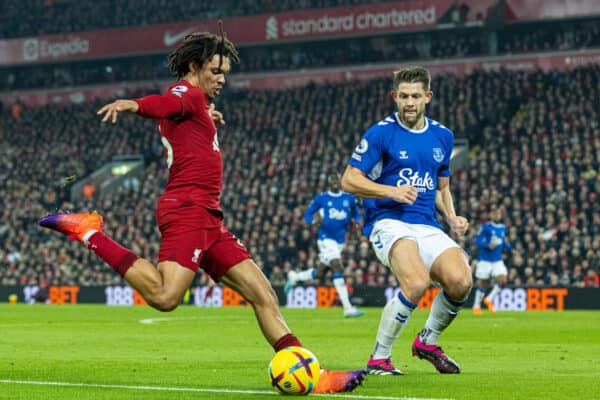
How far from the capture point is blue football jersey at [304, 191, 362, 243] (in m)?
23.4

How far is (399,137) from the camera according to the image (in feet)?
33.3

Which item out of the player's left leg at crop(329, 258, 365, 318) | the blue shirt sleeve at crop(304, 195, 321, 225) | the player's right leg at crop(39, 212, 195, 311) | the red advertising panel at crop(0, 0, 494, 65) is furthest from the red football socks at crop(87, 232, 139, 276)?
the red advertising panel at crop(0, 0, 494, 65)

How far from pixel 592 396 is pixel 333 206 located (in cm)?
1532

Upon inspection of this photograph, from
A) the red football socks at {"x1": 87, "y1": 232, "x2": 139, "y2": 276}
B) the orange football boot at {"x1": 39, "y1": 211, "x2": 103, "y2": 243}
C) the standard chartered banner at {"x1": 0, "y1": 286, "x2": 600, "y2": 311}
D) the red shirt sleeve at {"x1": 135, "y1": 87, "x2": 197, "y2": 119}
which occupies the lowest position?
the standard chartered banner at {"x1": 0, "y1": 286, "x2": 600, "y2": 311}

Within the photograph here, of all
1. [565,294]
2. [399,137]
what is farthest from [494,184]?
[399,137]

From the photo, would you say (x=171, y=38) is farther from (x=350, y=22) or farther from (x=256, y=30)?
(x=350, y=22)

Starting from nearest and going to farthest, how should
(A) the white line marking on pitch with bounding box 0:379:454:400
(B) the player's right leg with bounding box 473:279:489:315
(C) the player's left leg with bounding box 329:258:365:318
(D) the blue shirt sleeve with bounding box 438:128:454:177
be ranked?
(A) the white line marking on pitch with bounding box 0:379:454:400 → (D) the blue shirt sleeve with bounding box 438:128:454:177 → (C) the player's left leg with bounding box 329:258:365:318 → (B) the player's right leg with bounding box 473:279:489:315

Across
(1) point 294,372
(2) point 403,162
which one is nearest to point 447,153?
(2) point 403,162

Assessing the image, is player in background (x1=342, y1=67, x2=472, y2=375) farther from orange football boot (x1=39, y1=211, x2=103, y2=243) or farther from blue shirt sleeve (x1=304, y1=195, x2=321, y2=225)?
blue shirt sleeve (x1=304, y1=195, x2=321, y2=225)

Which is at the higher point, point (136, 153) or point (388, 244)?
point (136, 153)

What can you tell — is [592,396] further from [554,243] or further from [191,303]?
[191,303]

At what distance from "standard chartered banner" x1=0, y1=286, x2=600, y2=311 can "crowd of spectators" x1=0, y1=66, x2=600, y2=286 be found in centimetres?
131

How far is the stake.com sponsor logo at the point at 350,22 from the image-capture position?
45438 mm

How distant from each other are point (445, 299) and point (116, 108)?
3931 millimetres
